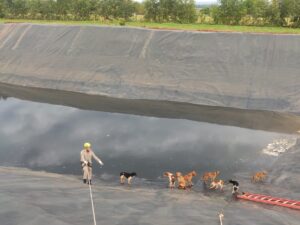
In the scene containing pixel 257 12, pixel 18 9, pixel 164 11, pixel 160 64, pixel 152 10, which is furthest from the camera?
pixel 18 9

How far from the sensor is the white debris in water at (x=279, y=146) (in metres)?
15.4

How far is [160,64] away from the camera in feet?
Result: 80.3

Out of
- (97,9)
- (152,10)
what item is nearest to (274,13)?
(152,10)

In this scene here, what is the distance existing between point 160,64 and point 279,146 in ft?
34.8

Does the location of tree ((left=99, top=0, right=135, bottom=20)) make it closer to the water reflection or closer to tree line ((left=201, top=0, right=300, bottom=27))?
tree line ((left=201, top=0, right=300, bottom=27))

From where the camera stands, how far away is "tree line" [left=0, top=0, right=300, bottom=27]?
125ft

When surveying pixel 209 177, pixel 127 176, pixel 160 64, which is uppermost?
pixel 160 64

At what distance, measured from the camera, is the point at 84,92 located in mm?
24969

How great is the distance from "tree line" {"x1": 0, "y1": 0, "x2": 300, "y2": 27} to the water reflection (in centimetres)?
2359

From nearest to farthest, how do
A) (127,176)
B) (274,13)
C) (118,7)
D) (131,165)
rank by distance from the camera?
(127,176) < (131,165) < (274,13) < (118,7)

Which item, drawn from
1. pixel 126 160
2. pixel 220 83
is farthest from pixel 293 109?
pixel 126 160

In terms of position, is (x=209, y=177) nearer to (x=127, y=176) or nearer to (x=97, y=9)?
(x=127, y=176)

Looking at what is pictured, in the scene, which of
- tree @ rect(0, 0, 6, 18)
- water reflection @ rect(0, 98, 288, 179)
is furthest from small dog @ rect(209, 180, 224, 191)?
tree @ rect(0, 0, 6, 18)

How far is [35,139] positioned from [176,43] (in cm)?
1179
